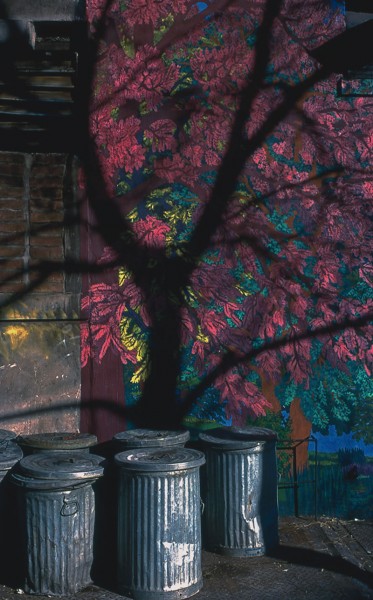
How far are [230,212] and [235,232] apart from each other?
20 centimetres

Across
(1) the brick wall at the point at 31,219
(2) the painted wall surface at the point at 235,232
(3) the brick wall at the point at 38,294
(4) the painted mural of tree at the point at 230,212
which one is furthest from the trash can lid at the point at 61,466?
(1) the brick wall at the point at 31,219

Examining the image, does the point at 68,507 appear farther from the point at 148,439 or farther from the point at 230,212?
the point at 230,212

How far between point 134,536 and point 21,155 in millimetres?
3614

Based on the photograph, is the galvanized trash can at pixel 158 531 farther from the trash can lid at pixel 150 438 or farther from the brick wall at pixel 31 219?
the brick wall at pixel 31 219

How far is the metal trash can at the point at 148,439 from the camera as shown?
5.62 m

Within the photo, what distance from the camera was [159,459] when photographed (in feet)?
16.9

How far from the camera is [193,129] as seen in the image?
6664 mm

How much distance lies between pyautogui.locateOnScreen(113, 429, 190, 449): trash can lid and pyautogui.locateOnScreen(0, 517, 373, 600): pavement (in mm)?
989

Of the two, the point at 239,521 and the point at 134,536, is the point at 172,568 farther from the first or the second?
the point at 239,521

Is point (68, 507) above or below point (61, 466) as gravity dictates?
below

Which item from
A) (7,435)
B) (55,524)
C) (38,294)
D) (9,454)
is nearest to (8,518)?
(9,454)

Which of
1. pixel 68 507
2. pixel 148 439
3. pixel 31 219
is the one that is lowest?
pixel 68 507

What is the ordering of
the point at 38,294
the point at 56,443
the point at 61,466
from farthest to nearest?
the point at 38,294 < the point at 56,443 < the point at 61,466

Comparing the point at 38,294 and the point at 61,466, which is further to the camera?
the point at 38,294
